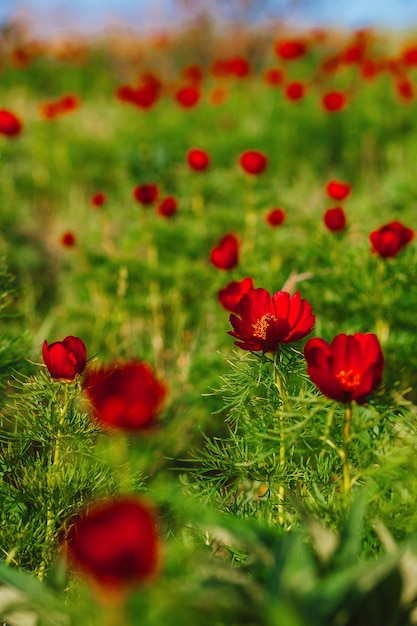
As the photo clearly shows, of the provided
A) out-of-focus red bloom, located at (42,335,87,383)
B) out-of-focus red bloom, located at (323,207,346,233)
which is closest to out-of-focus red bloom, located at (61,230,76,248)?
out-of-focus red bloom, located at (323,207,346,233)

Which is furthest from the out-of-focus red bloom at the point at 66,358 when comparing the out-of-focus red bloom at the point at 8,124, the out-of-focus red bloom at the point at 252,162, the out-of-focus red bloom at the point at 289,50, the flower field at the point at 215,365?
the out-of-focus red bloom at the point at 289,50

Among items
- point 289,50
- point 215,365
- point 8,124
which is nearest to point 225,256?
point 215,365

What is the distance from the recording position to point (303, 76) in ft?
21.2

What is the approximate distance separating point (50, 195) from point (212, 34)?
20.0ft

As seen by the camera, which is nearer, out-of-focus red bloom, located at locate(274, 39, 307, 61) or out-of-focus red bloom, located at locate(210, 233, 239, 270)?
out-of-focus red bloom, located at locate(210, 233, 239, 270)

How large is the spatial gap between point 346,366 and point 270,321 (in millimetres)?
172

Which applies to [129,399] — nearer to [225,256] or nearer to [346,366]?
[346,366]

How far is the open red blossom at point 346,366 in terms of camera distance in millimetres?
1030

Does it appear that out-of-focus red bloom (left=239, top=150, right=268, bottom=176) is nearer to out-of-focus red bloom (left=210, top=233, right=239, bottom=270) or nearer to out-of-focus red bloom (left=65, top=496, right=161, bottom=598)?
out-of-focus red bloom (left=210, top=233, right=239, bottom=270)

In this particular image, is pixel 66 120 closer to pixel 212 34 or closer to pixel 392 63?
pixel 392 63

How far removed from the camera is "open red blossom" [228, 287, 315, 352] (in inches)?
47.0

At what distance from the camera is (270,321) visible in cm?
120

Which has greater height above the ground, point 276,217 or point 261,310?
point 261,310

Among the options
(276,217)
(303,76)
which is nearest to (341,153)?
(303,76)
